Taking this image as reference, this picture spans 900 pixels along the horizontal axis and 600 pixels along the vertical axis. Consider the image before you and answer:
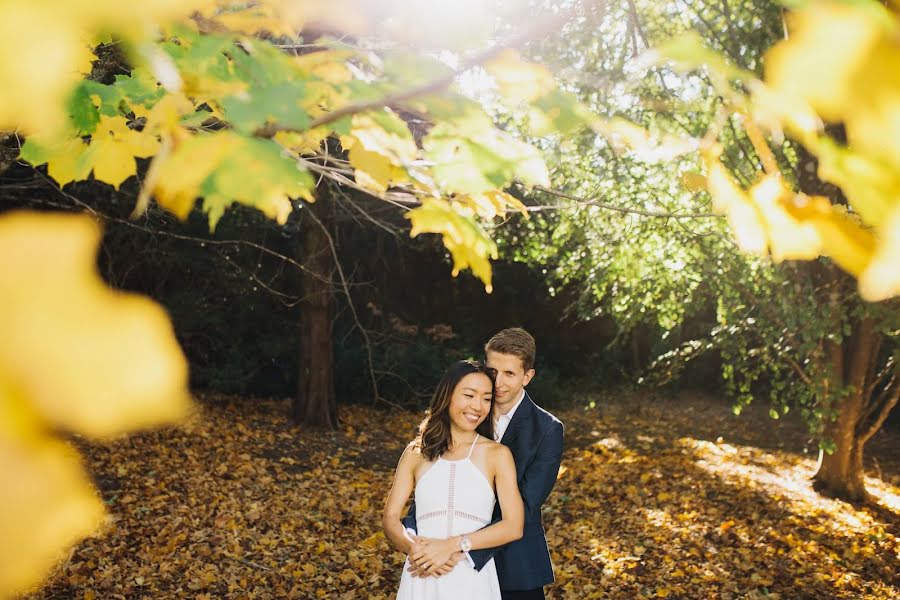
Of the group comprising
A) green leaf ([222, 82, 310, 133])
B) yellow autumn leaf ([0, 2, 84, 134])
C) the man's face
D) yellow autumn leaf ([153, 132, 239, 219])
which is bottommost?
the man's face

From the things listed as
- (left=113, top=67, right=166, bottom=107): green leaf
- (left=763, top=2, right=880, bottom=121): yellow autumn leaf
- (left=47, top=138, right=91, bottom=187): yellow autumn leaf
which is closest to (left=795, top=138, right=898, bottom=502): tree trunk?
(left=113, top=67, right=166, bottom=107): green leaf

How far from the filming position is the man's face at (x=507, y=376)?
10.1ft

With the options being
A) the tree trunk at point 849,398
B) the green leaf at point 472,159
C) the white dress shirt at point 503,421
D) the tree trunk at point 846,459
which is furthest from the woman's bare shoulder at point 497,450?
the tree trunk at point 846,459

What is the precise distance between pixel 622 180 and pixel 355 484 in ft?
13.2

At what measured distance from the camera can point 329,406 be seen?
31.0ft

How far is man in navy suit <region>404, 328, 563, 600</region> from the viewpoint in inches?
114

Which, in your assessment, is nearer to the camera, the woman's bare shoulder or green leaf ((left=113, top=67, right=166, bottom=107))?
green leaf ((left=113, top=67, right=166, bottom=107))

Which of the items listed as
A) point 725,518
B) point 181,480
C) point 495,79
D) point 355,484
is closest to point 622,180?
point 725,518

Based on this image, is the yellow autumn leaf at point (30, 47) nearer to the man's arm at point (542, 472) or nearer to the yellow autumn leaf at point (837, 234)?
the yellow autumn leaf at point (837, 234)

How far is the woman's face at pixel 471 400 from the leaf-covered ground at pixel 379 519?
2.87 meters

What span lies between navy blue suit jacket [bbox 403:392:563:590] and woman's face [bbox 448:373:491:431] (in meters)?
0.26

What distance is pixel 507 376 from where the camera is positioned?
3.07 metres

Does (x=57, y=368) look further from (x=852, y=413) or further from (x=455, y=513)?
(x=852, y=413)

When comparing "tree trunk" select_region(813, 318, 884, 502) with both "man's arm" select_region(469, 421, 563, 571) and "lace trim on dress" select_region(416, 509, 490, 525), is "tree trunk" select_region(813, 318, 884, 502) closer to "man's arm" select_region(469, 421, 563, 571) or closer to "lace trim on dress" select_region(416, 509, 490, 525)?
"man's arm" select_region(469, 421, 563, 571)
